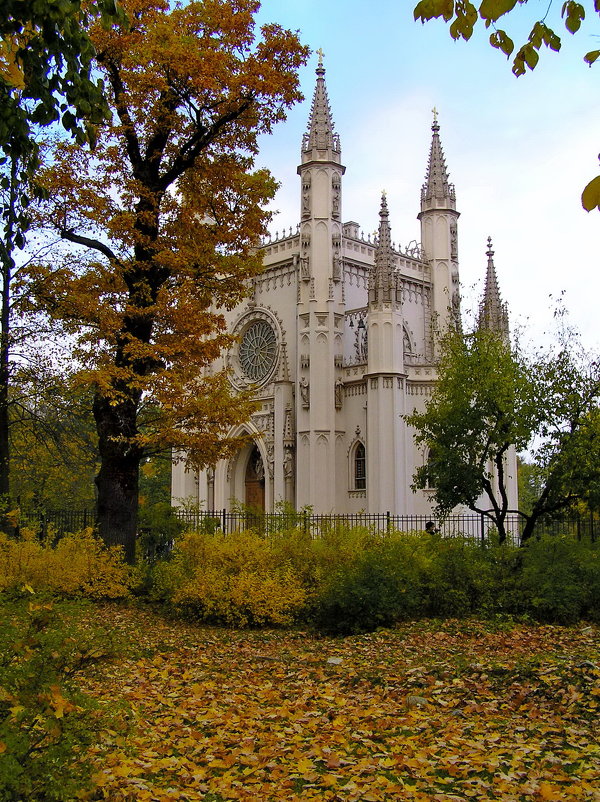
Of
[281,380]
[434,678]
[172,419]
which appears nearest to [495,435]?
[172,419]

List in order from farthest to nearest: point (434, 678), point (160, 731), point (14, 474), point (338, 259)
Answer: point (338, 259) < point (14, 474) < point (434, 678) < point (160, 731)

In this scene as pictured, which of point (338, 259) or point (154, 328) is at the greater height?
point (338, 259)

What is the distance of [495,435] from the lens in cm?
1689

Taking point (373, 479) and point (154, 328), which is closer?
point (154, 328)

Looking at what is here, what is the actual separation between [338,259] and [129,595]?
22401mm

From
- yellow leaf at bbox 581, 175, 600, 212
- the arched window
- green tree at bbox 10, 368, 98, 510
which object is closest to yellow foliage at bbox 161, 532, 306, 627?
green tree at bbox 10, 368, 98, 510

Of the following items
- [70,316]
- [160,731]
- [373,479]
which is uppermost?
[70,316]

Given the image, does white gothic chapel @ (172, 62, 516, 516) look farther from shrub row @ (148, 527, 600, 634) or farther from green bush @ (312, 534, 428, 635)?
green bush @ (312, 534, 428, 635)

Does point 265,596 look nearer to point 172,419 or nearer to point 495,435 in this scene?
point 172,419

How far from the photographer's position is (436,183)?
124ft

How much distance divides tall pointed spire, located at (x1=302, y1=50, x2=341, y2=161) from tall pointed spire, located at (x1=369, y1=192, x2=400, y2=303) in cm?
490

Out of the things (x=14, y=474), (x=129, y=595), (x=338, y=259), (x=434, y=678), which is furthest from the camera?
(x=338, y=259)

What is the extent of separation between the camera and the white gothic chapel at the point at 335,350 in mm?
31500

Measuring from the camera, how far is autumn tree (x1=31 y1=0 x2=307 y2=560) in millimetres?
14117
